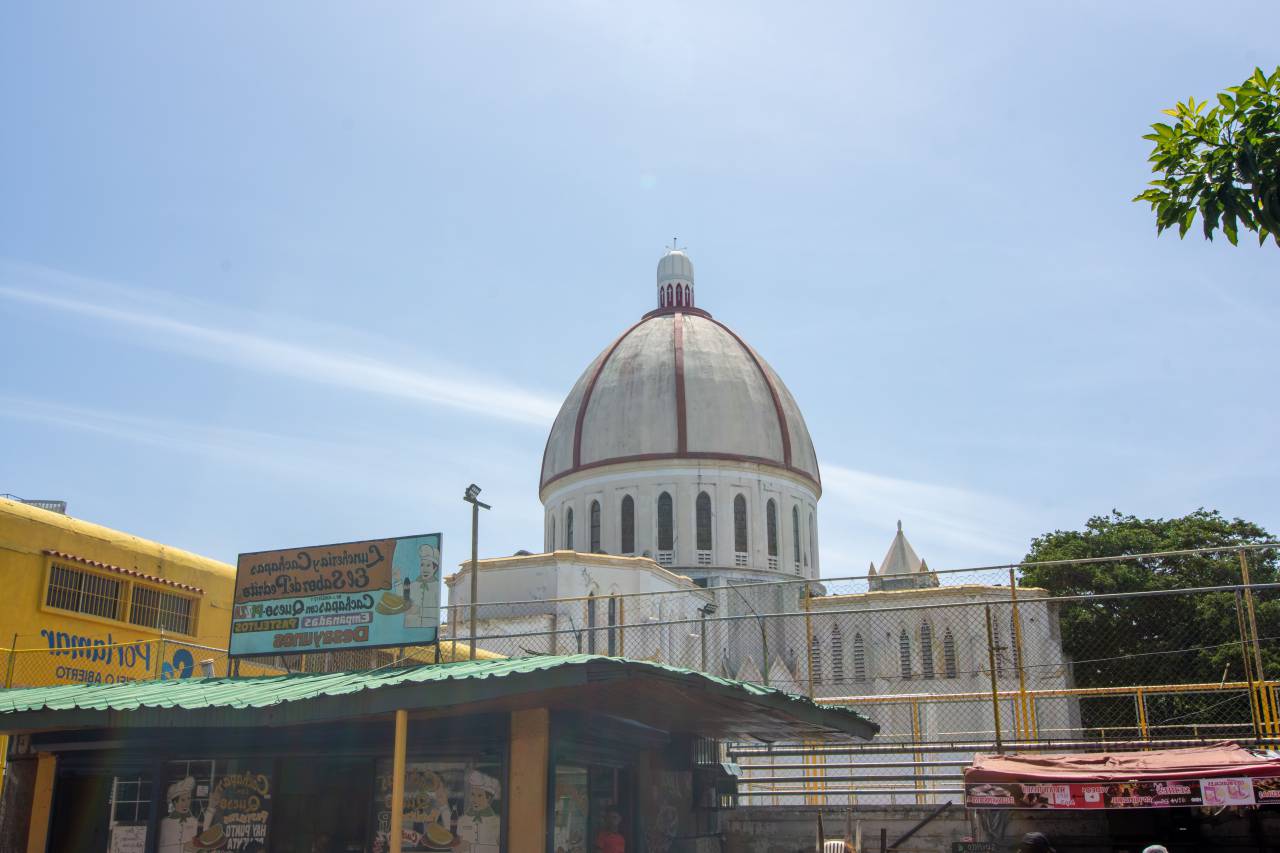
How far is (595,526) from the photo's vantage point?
173ft

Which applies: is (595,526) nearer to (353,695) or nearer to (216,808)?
(216,808)

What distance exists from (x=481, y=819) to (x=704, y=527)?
3848cm

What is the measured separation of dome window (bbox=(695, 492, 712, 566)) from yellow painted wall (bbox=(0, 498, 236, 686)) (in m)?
28.8

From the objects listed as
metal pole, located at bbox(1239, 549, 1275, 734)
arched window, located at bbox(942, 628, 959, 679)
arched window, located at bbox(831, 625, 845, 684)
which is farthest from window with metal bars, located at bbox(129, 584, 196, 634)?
arched window, located at bbox(942, 628, 959, 679)

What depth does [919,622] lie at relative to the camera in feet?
157

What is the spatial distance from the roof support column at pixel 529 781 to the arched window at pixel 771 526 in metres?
39.3

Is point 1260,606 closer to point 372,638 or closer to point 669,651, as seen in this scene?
point 669,651

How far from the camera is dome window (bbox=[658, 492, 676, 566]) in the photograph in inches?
2019

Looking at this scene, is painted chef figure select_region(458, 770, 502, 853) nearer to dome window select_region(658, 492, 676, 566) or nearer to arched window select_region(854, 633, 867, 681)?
arched window select_region(854, 633, 867, 681)

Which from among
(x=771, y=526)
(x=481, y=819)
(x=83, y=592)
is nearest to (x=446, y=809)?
(x=481, y=819)

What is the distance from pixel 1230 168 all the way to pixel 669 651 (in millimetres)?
26769

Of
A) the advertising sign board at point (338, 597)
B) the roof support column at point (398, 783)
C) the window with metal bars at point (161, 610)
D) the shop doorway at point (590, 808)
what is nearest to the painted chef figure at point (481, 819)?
the shop doorway at point (590, 808)

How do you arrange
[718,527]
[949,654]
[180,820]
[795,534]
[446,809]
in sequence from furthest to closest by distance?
[795,534]
[718,527]
[949,654]
[180,820]
[446,809]

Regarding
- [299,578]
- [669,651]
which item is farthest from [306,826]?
[669,651]
